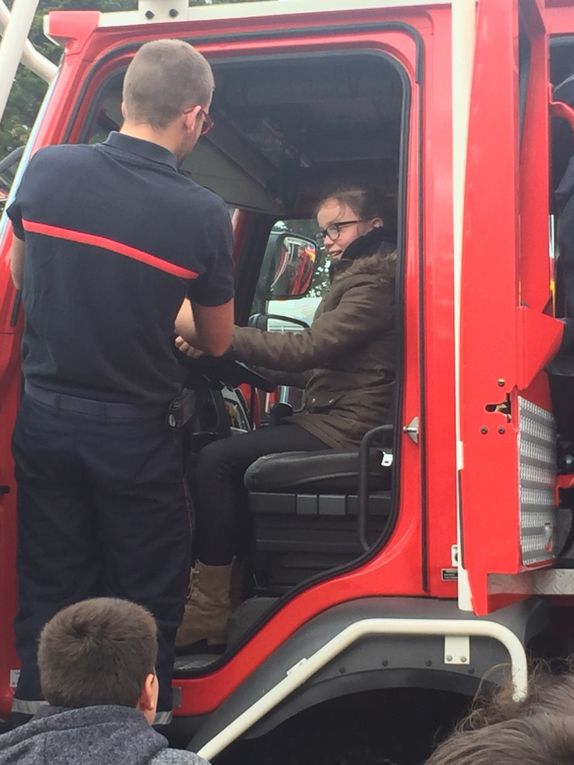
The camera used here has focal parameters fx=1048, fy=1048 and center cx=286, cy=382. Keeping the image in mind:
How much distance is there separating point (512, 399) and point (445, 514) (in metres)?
0.52

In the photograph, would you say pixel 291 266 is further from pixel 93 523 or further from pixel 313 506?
pixel 93 523

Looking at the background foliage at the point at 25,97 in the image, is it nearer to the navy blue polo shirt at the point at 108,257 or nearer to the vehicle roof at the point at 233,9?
the vehicle roof at the point at 233,9

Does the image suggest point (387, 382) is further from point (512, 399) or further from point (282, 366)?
point (512, 399)

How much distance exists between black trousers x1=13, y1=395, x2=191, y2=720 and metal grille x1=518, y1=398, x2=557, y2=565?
894 mm

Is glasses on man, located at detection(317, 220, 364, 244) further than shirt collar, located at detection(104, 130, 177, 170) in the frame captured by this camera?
Yes

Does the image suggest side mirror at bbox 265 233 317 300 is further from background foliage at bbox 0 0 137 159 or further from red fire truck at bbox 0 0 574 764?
background foliage at bbox 0 0 137 159

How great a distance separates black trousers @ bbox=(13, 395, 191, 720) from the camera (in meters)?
2.49

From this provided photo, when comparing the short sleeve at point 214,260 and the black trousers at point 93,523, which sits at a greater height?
the short sleeve at point 214,260

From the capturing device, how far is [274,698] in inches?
91.4

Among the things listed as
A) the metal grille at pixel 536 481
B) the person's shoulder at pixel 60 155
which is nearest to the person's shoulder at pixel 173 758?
the metal grille at pixel 536 481

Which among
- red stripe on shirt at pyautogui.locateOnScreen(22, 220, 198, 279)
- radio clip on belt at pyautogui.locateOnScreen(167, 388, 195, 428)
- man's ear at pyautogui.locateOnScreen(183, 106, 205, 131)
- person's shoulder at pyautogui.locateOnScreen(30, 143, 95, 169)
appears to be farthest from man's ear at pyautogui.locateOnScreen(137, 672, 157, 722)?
man's ear at pyautogui.locateOnScreen(183, 106, 205, 131)

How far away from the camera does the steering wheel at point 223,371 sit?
3.14 m

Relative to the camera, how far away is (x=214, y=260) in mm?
2533

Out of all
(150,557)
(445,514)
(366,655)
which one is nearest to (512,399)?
(445,514)
